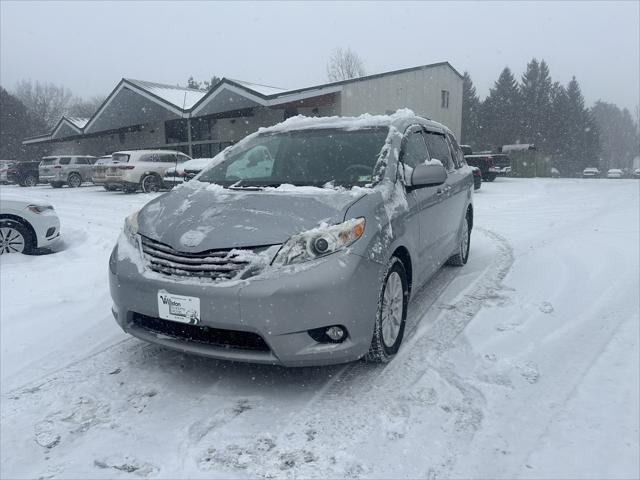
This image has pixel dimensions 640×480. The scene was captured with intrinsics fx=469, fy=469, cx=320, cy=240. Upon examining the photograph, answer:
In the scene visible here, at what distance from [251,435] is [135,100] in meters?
27.0

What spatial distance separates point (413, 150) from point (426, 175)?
0.61 meters

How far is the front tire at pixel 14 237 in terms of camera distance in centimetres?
635

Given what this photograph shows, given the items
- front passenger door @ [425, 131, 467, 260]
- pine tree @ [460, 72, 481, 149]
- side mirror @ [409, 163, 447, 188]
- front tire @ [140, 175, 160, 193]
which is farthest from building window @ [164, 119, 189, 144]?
pine tree @ [460, 72, 481, 149]

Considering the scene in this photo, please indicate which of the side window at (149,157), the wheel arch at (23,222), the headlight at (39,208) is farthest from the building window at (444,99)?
the wheel arch at (23,222)

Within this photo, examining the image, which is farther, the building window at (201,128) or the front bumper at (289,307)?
the building window at (201,128)

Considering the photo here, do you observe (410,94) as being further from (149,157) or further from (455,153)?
(455,153)

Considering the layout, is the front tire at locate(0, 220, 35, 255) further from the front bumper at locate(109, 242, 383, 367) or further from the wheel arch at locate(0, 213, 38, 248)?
the front bumper at locate(109, 242, 383, 367)

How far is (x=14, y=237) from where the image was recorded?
640cm

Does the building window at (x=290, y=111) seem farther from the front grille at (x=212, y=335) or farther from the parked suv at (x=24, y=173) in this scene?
the front grille at (x=212, y=335)

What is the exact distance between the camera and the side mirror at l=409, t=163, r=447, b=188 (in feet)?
11.3

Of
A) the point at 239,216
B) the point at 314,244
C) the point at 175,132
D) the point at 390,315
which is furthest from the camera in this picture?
the point at 175,132

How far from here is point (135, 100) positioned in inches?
1022

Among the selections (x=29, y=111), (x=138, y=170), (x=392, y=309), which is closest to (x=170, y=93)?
(x=138, y=170)

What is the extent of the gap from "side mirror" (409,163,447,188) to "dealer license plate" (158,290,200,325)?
181cm
